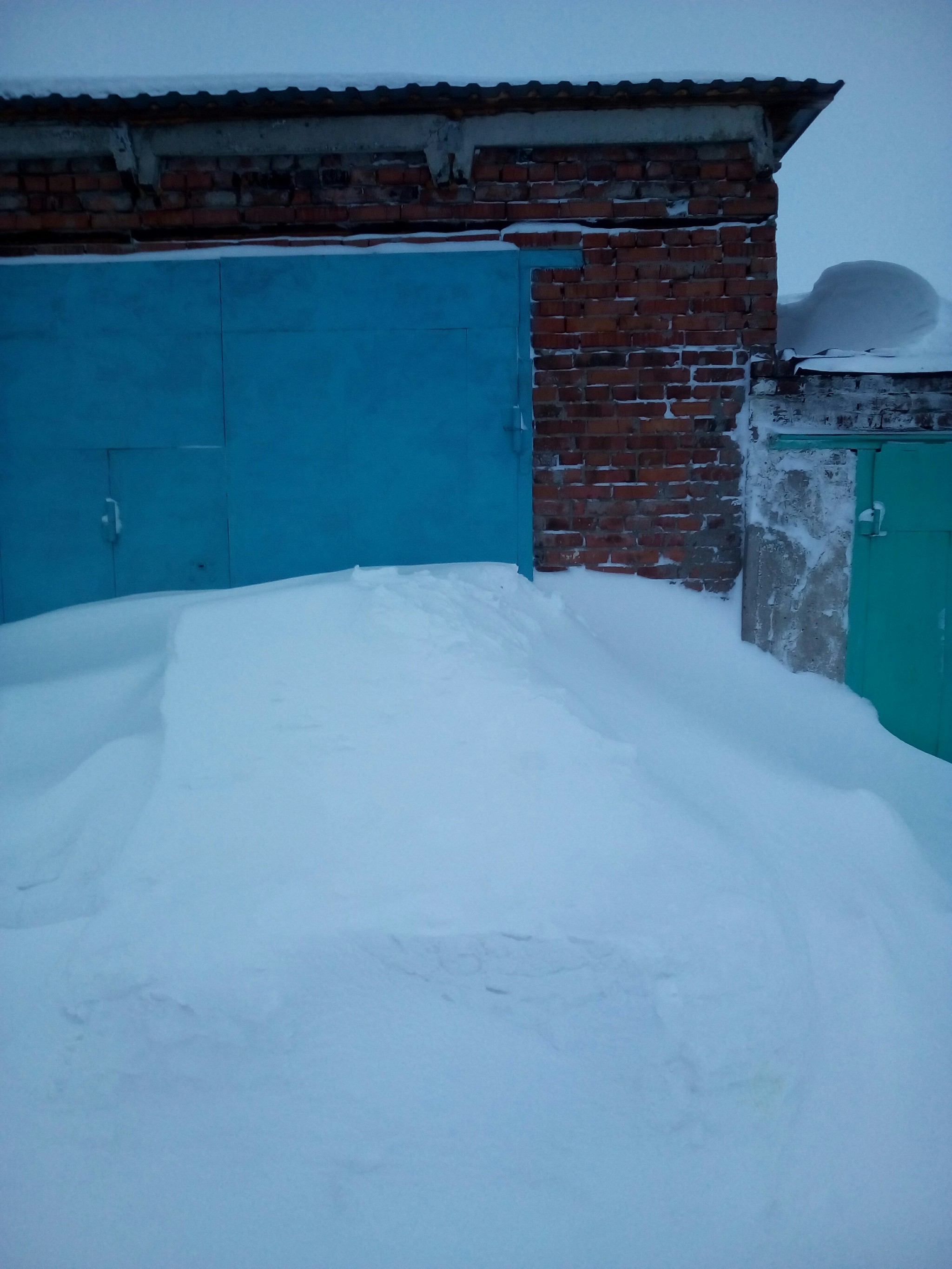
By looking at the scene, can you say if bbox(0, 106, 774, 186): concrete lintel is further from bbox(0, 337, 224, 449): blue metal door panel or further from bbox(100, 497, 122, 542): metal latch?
bbox(100, 497, 122, 542): metal latch

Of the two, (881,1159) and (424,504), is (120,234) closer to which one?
(424,504)

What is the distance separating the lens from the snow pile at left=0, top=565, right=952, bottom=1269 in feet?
6.69

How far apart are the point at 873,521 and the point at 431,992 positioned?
3637mm

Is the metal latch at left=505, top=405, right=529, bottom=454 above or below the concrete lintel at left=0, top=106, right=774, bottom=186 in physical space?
below

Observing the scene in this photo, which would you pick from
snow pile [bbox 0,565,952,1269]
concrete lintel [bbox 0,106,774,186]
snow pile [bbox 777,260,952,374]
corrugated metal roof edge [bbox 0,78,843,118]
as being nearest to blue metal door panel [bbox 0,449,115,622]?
concrete lintel [bbox 0,106,774,186]

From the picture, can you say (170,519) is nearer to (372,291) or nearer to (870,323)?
(372,291)

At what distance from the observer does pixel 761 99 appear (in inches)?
167

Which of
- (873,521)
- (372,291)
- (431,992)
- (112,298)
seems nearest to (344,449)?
(372,291)

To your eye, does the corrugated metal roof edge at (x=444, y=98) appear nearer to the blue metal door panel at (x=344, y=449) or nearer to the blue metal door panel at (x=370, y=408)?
the blue metal door panel at (x=370, y=408)

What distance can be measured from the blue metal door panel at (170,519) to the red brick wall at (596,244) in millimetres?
1208

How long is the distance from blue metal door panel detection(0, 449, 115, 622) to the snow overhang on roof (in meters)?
1.64

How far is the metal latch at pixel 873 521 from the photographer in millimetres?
4543

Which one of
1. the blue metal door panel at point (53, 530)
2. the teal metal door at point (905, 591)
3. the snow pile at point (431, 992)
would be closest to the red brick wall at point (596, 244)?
the teal metal door at point (905, 591)

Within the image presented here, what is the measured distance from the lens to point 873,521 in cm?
457
